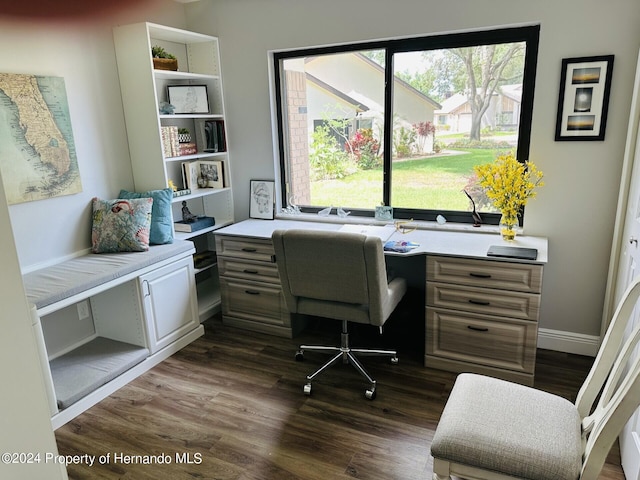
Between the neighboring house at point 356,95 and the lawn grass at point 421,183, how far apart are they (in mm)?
181

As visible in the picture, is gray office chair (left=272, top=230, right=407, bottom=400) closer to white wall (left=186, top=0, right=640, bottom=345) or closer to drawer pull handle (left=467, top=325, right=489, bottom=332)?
drawer pull handle (left=467, top=325, right=489, bottom=332)

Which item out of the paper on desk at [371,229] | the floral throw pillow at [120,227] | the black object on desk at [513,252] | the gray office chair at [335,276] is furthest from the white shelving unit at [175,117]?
the black object on desk at [513,252]

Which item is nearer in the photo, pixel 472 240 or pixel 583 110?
pixel 583 110

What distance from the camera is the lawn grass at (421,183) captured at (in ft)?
10.3

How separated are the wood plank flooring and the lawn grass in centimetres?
102

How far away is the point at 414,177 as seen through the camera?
3312mm

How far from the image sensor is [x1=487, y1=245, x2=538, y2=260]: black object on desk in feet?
8.13

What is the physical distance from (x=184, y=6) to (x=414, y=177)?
2.30 meters

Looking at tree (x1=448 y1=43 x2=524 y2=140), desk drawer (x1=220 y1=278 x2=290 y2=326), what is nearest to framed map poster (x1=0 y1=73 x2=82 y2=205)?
desk drawer (x1=220 y1=278 x2=290 y2=326)

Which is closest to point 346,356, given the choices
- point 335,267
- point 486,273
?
point 335,267

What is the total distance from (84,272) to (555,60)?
9.81 feet

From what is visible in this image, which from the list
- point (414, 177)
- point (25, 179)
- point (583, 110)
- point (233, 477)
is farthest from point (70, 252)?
point (583, 110)

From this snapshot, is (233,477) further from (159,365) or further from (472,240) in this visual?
(472,240)

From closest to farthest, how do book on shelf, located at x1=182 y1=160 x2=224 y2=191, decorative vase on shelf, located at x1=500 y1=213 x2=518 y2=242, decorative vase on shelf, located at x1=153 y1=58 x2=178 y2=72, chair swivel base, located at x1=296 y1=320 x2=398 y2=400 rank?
chair swivel base, located at x1=296 y1=320 x2=398 y2=400
decorative vase on shelf, located at x1=500 y1=213 x2=518 y2=242
decorative vase on shelf, located at x1=153 y1=58 x2=178 y2=72
book on shelf, located at x1=182 y1=160 x2=224 y2=191
